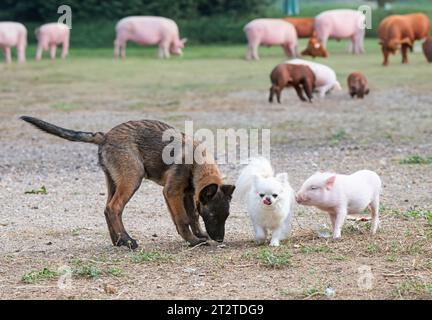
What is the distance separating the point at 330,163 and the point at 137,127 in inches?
164

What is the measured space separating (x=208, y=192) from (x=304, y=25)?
85.9ft

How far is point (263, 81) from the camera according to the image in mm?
22141

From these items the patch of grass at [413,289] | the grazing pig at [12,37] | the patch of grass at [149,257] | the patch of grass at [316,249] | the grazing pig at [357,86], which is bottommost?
the patch of grass at [149,257]

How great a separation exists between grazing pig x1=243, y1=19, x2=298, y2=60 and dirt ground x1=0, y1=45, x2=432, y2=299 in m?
13.1

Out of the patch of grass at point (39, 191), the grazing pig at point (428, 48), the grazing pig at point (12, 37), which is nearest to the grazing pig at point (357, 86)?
the grazing pig at point (428, 48)

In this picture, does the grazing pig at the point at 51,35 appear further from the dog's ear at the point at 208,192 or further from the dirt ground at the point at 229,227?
the dog's ear at the point at 208,192

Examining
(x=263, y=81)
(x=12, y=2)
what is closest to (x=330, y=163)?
(x=263, y=81)

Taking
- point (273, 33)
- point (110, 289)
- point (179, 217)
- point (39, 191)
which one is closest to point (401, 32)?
point (273, 33)

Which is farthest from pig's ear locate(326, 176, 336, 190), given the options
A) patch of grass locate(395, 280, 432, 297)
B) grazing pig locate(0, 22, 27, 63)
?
grazing pig locate(0, 22, 27, 63)

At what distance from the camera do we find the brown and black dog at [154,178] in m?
7.34

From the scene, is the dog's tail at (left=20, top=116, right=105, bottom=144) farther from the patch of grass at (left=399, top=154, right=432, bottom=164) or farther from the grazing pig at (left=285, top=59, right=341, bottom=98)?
the grazing pig at (left=285, top=59, right=341, bottom=98)

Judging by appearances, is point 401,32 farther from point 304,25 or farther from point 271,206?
point 271,206

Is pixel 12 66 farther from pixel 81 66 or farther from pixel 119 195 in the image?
pixel 119 195

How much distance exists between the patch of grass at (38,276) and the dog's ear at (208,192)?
1.25m
